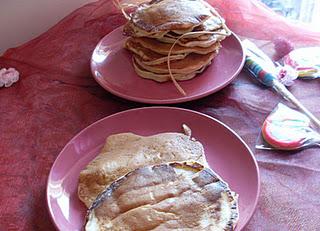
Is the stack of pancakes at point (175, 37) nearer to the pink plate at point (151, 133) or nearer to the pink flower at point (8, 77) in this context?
the pink plate at point (151, 133)

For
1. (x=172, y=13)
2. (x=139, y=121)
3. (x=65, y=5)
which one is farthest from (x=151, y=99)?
(x=65, y=5)

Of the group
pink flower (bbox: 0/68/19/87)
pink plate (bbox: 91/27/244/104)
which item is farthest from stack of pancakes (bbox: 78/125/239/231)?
pink flower (bbox: 0/68/19/87)

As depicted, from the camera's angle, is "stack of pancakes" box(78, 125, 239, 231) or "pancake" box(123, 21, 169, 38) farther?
"pancake" box(123, 21, 169, 38)

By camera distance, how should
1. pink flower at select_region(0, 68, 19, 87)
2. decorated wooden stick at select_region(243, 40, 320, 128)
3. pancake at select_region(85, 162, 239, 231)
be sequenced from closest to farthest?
pancake at select_region(85, 162, 239, 231), decorated wooden stick at select_region(243, 40, 320, 128), pink flower at select_region(0, 68, 19, 87)

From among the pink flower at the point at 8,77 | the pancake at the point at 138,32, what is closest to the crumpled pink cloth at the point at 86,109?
the pink flower at the point at 8,77

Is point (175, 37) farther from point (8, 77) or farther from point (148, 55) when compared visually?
point (8, 77)

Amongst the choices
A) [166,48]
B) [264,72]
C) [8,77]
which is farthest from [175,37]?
[8,77]

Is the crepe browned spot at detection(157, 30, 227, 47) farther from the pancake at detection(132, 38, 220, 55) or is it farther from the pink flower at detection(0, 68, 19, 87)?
the pink flower at detection(0, 68, 19, 87)
